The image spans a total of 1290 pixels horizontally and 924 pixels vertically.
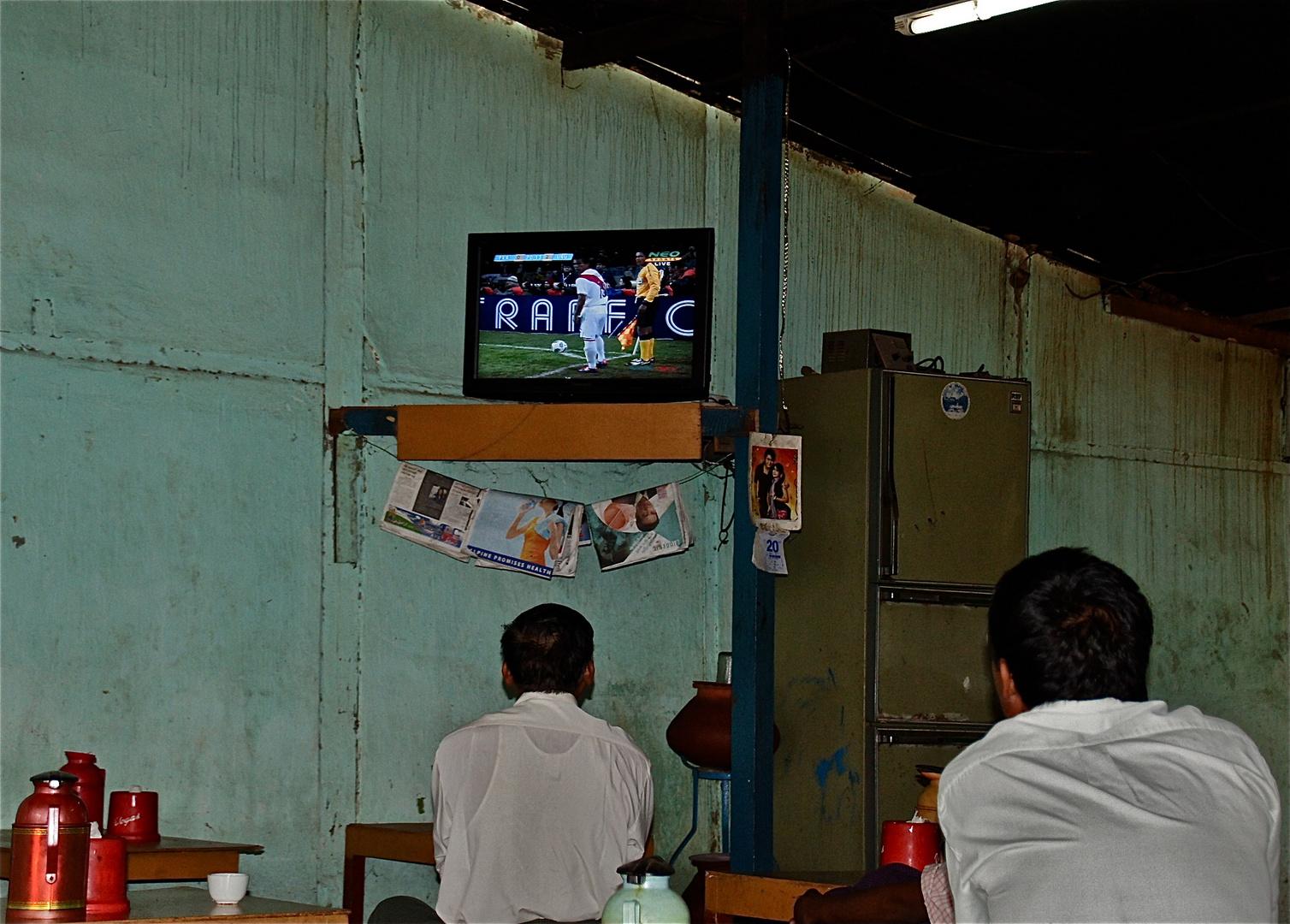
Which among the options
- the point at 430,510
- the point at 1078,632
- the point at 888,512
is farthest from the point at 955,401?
the point at 1078,632

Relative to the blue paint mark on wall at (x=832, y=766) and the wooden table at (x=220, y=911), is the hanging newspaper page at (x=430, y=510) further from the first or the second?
the wooden table at (x=220, y=911)

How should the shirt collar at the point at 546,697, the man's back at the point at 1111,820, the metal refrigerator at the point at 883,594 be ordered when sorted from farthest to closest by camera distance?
the metal refrigerator at the point at 883,594, the shirt collar at the point at 546,697, the man's back at the point at 1111,820

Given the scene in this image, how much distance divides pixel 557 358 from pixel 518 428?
9.5 inches

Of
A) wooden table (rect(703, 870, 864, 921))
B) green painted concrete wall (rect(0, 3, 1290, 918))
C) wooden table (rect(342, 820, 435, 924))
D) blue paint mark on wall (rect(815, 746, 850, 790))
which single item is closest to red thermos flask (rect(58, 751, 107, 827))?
green painted concrete wall (rect(0, 3, 1290, 918))

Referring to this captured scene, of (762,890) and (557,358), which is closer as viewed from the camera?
(762,890)

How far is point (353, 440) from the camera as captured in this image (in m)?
4.14

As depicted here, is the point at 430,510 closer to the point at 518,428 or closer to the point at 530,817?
the point at 518,428

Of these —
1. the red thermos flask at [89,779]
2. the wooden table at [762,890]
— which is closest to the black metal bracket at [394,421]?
the red thermos flask at [89,779]

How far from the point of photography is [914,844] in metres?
2.53

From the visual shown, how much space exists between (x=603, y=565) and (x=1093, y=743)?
309 cm

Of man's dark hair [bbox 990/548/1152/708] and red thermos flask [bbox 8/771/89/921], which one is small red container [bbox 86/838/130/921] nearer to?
red thermos flask [bbox 8/771/89/921]

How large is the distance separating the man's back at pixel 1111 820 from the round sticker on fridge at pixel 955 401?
299cm

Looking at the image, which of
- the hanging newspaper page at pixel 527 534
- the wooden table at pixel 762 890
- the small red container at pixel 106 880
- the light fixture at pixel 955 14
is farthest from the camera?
the hanging newspaper page at pixel 527 534

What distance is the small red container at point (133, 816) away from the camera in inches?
129
